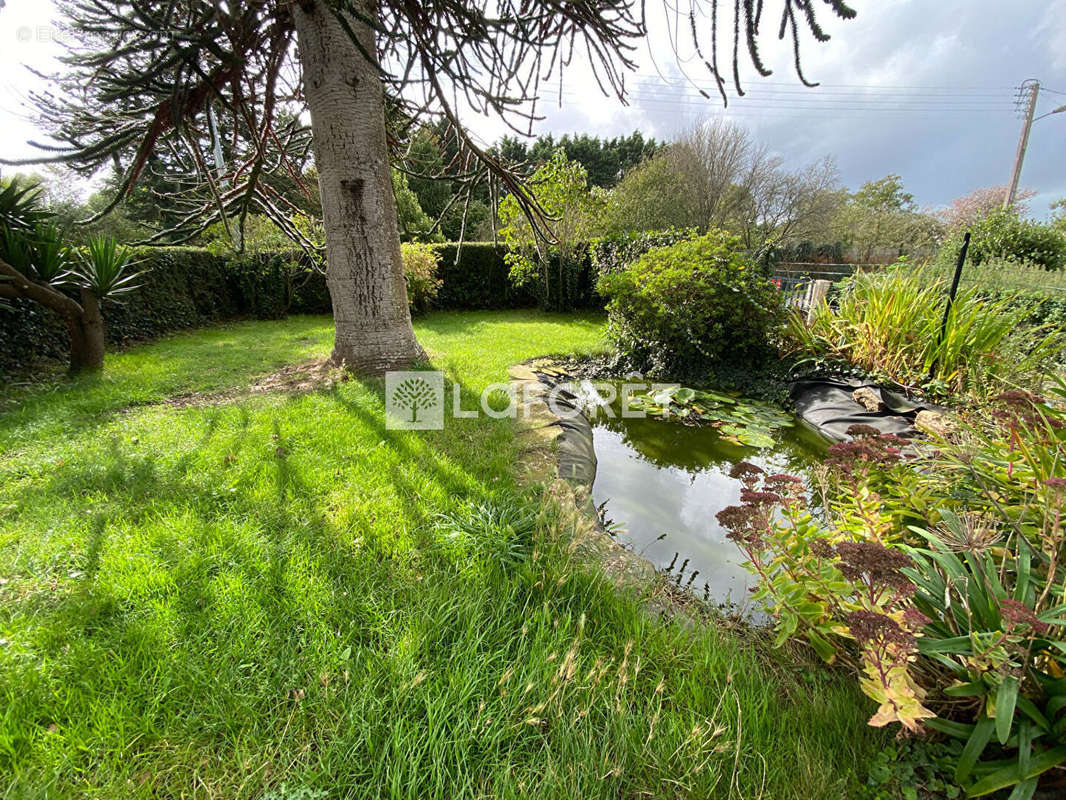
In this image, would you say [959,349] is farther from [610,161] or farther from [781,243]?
[610,161]

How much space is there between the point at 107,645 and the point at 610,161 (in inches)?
1302

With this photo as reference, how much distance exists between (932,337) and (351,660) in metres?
5.61

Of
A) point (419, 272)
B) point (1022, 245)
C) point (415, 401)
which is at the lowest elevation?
point (415, 401)

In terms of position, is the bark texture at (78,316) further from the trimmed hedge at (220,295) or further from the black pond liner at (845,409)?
the black pond liner at (845,409)

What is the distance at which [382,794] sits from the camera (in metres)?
1.02

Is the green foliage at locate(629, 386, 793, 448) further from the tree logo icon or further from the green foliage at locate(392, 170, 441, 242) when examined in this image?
the green foliage at locate(392, 170, 441, 242)

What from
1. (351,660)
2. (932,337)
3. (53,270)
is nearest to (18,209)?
(53,270)

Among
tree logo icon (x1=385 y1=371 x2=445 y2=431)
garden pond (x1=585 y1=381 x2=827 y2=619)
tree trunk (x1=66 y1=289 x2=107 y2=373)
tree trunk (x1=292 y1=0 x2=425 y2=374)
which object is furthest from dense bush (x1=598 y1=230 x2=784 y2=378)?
tree trunk (x1=66 y1=289 x2=107 y2=373)

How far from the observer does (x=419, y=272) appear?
919cm

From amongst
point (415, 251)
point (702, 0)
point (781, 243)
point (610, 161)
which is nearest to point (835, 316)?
point (702, 0)

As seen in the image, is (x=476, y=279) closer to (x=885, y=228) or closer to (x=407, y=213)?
(x=407, y=213)

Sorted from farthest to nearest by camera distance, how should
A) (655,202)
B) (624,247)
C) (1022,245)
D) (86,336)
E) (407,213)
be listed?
→ (655,202) < (407,213) < (624,247) < (1022,245) < (86,336)

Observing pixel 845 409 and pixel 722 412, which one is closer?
pixel 845 409

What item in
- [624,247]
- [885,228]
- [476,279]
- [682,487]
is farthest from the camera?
[885,228]
